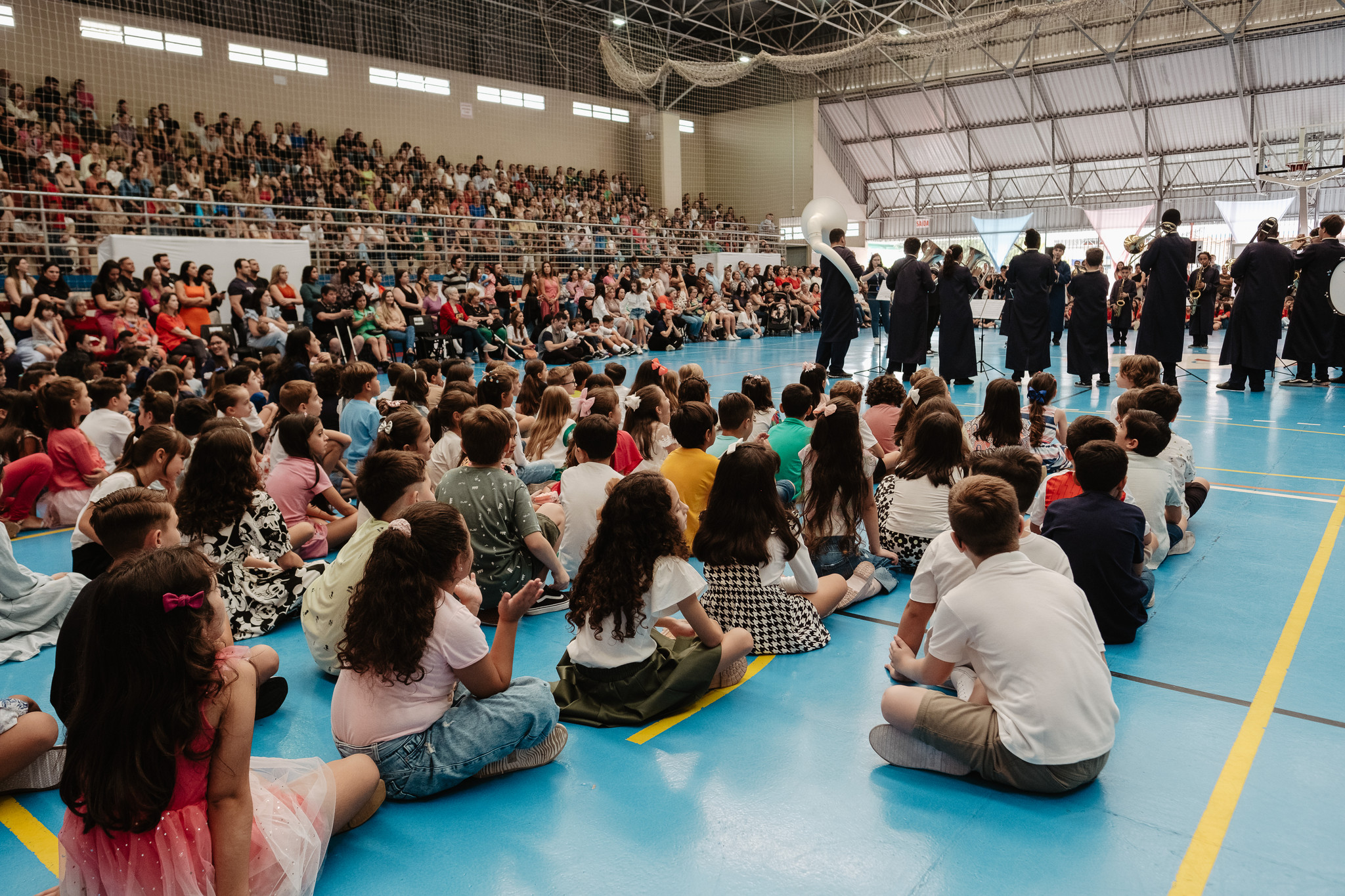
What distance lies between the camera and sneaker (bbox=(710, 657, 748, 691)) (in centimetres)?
286

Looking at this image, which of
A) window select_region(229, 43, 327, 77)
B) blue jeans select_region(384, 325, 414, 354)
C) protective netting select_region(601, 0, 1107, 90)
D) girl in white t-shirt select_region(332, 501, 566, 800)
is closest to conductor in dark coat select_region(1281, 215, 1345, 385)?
protective netting select_region(601, 0, 1107, 90)

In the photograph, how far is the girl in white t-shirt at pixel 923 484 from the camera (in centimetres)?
365

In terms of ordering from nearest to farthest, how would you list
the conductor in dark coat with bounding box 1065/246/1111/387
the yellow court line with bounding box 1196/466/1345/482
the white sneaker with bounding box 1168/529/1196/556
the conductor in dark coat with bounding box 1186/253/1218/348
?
the white sneaker with bounding box 1168/529/1196/556 < the yellow court line with bounding box 1196/466/1345/482 < the conductor in dark coat with bounding box 1065/246/1111/387 < the conductor in dark coat with bounding box 1186/253/1218/348

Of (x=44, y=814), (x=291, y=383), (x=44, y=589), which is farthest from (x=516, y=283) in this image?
(x=44, y=814)

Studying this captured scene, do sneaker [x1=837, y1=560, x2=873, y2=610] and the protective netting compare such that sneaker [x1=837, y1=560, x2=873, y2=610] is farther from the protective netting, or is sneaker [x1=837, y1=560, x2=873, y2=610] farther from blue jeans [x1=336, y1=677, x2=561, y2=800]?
the protective netting

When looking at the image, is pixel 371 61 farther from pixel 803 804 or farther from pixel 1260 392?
pixel 803 804

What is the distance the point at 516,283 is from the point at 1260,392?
11.7 metres

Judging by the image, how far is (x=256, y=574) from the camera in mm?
3488

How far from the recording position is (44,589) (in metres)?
3.35

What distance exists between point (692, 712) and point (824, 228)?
11427 mm

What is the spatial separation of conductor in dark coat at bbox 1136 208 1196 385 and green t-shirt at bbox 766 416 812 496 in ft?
18.9

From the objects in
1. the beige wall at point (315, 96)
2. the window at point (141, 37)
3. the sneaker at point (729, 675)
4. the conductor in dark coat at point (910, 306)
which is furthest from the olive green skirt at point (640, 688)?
the window at point (141, 37)

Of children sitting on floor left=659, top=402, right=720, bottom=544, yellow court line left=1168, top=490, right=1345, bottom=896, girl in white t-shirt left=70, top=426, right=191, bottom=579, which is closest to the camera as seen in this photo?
yellow court line left=1168, top=490, right=1345, bottom=896

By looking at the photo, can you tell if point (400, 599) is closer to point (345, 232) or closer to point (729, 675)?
point (729, 675)
